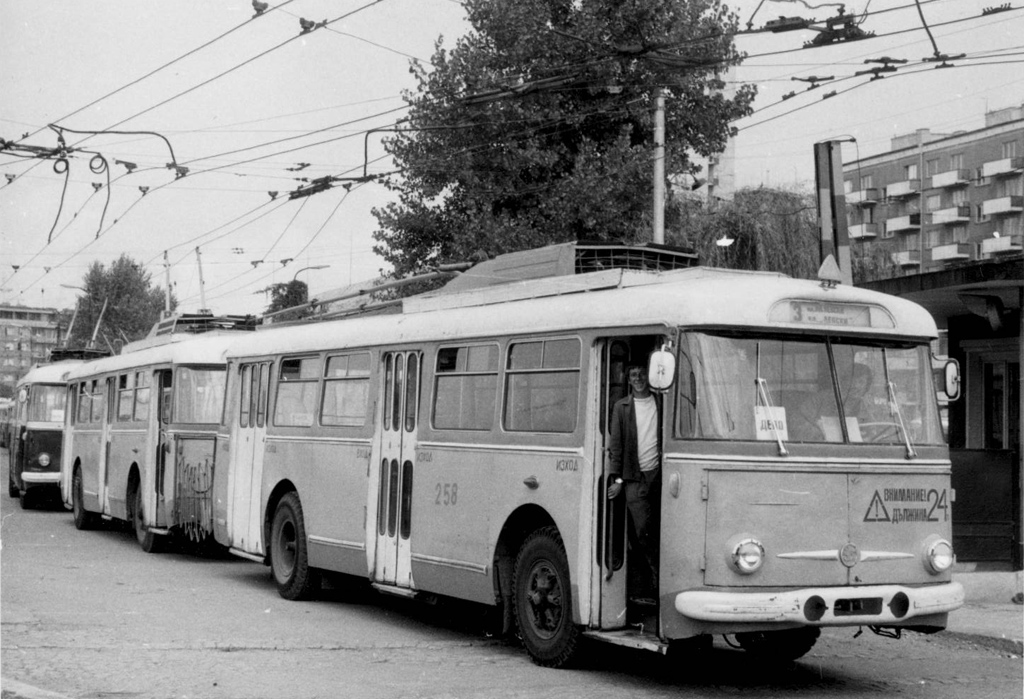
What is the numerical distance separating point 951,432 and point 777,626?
10.2m

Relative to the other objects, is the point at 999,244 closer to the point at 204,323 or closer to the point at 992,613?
the point at 204,323

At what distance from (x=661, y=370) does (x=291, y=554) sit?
7.02 meters

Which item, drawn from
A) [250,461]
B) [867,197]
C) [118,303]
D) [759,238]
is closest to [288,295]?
[118,303]

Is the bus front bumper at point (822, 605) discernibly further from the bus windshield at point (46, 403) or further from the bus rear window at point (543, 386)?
the bus windshield at point (46, 403)

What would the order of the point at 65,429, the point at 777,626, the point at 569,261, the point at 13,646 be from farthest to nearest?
the point at 65,429 → the point at 569,261 → the point at 13,646 → the point at 777,626

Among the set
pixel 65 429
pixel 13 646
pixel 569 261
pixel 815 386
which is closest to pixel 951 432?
pixel 569 261

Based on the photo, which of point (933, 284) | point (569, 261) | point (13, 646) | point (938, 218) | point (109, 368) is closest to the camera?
point (13, 646)

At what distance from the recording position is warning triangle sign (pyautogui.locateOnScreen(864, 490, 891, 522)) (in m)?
9.67

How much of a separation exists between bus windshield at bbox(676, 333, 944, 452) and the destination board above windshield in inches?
5.3

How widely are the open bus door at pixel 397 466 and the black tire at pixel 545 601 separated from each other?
6.39 ft

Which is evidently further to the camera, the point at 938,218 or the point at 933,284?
the point at 938,218

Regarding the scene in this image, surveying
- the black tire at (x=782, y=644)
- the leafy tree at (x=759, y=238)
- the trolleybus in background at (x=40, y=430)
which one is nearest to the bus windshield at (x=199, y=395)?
the black tire at (x=782, y=644)

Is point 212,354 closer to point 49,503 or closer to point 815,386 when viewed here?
point 815,386

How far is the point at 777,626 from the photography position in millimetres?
9273
